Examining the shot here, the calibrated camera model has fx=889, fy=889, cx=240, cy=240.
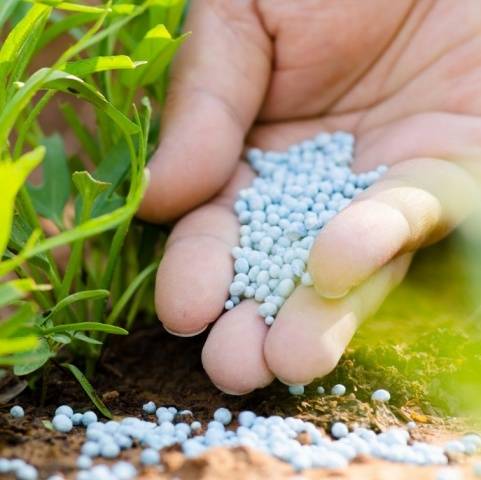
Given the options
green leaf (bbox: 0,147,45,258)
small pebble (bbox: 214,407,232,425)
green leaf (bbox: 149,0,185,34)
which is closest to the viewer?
green leaf (bbox: 0,147,45,258)

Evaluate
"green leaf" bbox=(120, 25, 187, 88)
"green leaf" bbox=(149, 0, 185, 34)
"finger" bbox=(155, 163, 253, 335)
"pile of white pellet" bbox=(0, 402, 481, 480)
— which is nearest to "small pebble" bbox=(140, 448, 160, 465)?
"pile of white pellet" bbox=(0, 402, 481, 480)

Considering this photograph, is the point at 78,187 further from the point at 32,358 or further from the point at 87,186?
the point at 32,358

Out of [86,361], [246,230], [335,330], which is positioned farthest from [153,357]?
[335,330]

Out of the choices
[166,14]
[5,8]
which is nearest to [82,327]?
[5,8]

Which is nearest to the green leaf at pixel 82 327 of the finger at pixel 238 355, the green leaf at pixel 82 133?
the finger at pixel 238 355

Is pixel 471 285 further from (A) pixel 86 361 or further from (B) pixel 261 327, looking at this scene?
(A) pixel 86 361

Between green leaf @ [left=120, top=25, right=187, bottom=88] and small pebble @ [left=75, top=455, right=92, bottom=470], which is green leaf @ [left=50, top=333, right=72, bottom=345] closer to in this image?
small pebble @ [left=75, top=455, right=92, bottom=470]
